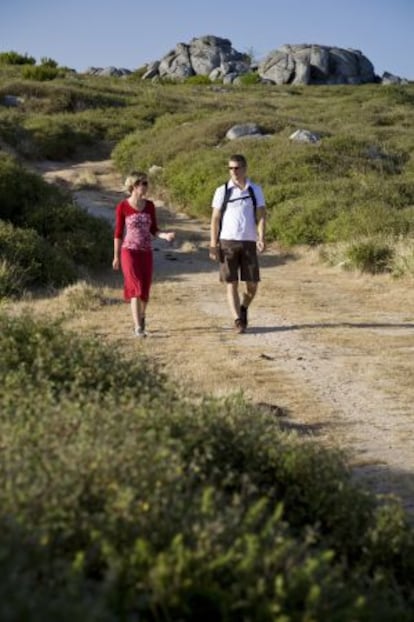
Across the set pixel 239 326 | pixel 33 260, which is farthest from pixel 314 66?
pixel 239 326

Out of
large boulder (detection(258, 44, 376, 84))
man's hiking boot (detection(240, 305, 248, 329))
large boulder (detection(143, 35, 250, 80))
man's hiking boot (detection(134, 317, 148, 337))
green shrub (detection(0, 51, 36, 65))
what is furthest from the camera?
large boulder (detection(143, 35, 250, 80))

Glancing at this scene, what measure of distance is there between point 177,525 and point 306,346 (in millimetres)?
6434

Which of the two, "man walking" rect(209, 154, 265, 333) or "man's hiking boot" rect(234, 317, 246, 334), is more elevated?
"man walking" rect(209, 154, 265, 333)

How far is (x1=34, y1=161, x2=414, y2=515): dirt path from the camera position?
275 inches

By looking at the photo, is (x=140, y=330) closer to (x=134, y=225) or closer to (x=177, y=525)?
(x=134, y=225)

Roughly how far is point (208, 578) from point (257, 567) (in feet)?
0.63

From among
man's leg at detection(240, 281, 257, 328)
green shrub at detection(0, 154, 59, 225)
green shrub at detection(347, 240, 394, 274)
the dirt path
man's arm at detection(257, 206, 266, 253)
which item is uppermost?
green shrub at detection(0, 154, 59, 225)

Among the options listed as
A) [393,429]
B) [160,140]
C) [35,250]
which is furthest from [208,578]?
[160,140]

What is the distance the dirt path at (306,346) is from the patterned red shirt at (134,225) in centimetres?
104

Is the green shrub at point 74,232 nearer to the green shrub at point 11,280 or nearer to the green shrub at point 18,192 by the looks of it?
the green shrub at point 18,192

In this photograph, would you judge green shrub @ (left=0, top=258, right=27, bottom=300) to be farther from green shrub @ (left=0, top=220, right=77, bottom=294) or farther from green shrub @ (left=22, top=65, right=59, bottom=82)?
green shrub @ (left=22, top=65, right=59, bottom=82)

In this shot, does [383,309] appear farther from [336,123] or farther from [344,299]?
[336,123]


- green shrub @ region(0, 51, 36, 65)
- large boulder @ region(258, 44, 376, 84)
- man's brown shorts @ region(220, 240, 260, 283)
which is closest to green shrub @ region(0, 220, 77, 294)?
man's brown shorts @ region(220, 240, 260, 283)

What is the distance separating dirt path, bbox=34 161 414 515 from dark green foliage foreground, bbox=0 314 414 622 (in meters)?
1.25
